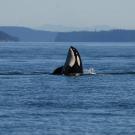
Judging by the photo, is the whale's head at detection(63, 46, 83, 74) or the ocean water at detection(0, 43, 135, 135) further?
the whale's head at detection(63, 46, 83, 74)

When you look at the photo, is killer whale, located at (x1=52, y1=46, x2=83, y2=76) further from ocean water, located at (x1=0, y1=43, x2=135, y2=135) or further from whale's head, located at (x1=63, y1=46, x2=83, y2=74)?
ocean water, located at (x1=0, y1=43, x2=135, y2=135)

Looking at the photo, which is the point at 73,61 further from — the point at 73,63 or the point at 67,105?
the point at 67,105

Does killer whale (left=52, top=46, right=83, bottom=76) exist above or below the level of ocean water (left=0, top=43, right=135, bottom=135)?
above

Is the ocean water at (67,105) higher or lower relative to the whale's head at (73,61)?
lower

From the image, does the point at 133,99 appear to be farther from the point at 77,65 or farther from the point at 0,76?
the point at 0,76

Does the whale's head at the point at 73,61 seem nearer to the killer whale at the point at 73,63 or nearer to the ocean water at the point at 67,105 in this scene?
the killer whale at the point at 73,63

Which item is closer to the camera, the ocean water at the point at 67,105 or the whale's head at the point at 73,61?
the ocean water at the point at 67,105

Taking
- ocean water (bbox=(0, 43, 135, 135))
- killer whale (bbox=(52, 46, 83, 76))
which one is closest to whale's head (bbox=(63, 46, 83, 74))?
killer whale (bbox=(52, 46, 83, 76))

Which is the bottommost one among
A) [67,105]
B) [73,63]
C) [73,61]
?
[67,105]

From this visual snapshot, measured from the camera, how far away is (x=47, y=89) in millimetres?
53031

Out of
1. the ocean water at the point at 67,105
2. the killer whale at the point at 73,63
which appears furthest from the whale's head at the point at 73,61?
the ocean water at the point at 67,105

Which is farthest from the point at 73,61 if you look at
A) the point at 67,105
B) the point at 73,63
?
the point at 67,105

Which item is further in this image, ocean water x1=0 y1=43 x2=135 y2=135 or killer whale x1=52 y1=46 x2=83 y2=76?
killer whale x1=52 y1=46 x2=83 y2=76

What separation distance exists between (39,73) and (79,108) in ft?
87.5
